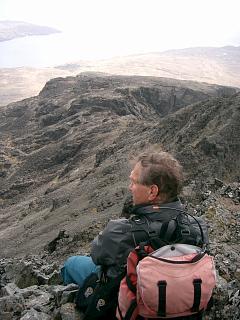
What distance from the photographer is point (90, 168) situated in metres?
32.8

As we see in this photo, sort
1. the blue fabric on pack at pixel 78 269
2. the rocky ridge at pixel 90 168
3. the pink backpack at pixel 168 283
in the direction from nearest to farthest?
the pink backpack at pixel 168 283
the blue fabric on pack at pixel 78 269
the rocky ridge at pixel 90 168

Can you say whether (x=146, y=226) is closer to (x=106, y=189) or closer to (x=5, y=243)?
(x=106, y=189)

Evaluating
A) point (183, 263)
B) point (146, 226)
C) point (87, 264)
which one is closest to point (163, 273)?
point (183, 263)

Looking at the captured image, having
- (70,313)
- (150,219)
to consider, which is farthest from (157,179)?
(70,313)

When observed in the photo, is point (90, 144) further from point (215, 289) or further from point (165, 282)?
point (165, 282)

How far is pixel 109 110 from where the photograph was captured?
4944 centimetres

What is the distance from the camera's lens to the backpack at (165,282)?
455 cm

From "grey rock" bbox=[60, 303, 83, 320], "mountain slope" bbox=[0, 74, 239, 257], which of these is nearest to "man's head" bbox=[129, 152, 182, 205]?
"grey rock" bbox=[60, 303, 83, 320]

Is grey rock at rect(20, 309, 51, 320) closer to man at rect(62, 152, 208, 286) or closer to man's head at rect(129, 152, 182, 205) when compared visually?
man at rect(62, 152, 208, 286)

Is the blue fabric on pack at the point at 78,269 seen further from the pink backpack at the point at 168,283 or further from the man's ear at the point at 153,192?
the man's ear at the point at 153,192

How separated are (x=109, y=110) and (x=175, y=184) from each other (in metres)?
44.7

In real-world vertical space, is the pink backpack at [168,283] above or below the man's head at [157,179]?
below

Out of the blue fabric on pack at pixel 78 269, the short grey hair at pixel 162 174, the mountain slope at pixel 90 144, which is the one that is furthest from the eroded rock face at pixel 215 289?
the mountain slope at pixel 90 144

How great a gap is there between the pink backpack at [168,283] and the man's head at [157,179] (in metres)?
0.54
